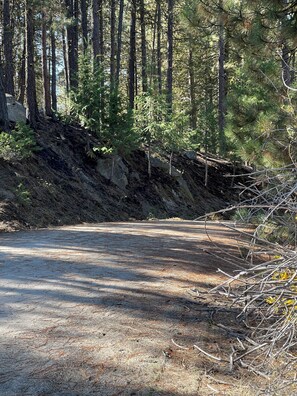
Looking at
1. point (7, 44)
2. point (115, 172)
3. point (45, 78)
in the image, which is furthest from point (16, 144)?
point (45, 78)

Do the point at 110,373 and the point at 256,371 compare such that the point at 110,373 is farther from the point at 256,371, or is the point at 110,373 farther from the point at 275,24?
the point at 275,24

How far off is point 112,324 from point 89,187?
12724mm

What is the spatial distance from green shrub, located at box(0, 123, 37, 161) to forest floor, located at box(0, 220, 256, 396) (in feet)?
20.2

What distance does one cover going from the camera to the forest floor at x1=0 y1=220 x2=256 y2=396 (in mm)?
3125

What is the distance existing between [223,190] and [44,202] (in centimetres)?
1440

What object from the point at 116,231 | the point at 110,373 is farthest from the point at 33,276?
the point at 116,231

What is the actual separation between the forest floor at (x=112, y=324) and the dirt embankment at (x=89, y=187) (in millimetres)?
4773

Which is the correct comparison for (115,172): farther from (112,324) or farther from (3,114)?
(112,324)

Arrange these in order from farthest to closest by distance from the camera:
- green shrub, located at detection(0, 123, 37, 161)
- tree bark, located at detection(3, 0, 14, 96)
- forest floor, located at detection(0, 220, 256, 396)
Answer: tree bark, located at detection(3, 0, 14, 96)
green shrub, located at detection(0, 123, 37, 161)
forest floor, located at detection(0, 220, 256, 396)

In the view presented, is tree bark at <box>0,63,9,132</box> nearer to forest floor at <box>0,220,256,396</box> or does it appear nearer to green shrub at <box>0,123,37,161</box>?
green shrub at <box>0,123,37,161</box>

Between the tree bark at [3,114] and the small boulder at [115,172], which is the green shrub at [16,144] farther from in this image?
the small boulder at [115,172]

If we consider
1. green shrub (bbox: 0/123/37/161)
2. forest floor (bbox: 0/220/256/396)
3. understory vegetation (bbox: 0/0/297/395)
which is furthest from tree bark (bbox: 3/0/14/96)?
forest floor (bbox: 0/220/256/396)

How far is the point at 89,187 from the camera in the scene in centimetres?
1659

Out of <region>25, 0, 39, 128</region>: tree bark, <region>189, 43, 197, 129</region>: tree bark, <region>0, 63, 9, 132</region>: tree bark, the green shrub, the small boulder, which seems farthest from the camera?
<region>189, 43, 197, 129</region>: tree bark
